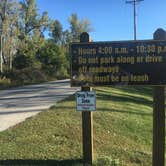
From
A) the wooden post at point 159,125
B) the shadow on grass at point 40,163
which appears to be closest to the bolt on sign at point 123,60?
the wooden post at point 159,125

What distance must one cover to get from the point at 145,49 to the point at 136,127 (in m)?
4.88

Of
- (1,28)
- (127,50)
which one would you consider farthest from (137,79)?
(1,28)

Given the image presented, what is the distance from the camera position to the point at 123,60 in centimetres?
805

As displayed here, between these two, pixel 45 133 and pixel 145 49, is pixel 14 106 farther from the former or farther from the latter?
pixel 145 49

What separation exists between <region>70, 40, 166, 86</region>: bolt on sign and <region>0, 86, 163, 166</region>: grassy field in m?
1.76

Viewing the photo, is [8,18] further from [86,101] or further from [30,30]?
[86,101]

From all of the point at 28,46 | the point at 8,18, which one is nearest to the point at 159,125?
the point at 8,18

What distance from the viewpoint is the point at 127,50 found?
803 cm

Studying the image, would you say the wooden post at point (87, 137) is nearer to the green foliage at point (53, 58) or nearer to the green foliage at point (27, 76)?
the green foliage at point (27, 76)

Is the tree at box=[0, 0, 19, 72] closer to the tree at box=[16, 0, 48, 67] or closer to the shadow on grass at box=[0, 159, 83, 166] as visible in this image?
the tree at box=[16, 0, 48, 67]

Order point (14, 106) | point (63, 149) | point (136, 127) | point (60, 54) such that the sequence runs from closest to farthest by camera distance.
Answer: point (63, 149)
point (136, 127)
point (14, 106)
point (60, 54)

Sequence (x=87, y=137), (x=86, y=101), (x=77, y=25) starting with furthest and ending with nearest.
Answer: (x=77, y=25)
(x=87, y=137)
(x=86, y=101)

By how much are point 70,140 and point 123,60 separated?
8.56ft

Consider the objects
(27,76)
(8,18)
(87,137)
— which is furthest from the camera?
(8,18)
